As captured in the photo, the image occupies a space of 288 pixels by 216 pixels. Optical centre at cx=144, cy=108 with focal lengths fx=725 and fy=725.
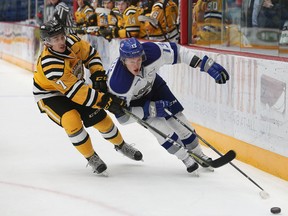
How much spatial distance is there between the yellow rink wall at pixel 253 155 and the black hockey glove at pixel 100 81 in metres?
1.04

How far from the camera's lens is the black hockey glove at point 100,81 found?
448 cm

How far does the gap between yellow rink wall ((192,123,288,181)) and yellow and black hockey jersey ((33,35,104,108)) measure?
3.54 ft

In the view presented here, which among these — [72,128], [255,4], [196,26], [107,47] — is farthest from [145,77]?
[107,47]

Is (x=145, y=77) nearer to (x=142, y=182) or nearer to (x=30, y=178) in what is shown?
(x=142, y=182)

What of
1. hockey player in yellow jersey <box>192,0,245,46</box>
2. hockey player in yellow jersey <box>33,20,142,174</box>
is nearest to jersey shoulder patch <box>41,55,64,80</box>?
hockey player in yellow jersey <box>33,20,142,174</box>

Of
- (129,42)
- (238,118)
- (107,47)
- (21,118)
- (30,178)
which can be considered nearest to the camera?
(129,42)

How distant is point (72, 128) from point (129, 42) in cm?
67

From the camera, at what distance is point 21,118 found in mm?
7098

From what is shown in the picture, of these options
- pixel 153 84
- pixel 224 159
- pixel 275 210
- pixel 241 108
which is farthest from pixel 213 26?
pixel 275 210

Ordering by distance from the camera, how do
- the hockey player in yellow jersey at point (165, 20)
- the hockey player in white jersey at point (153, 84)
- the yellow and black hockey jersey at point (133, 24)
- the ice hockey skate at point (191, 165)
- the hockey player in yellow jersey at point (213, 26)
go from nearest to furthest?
1. the hockey player in white jersey at point (153, 84)
2. the ice hockey skate at point (191, 165)
3. the hockey player in yellow jersey at point (213, 26)
4. the hockey player in yellow jersey at point (165, 20)
5. the yellow and black hockey jersey at point (133, 24)

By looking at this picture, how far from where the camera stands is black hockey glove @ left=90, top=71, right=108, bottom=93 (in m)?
4.48

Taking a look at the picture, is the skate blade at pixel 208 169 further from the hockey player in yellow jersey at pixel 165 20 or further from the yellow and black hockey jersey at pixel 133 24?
the yellow and black hockey jersey at pixel 133 24

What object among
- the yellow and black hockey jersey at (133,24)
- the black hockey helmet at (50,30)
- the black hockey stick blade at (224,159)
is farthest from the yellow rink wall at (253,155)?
the yellow and black hockey jersey at (133,24)

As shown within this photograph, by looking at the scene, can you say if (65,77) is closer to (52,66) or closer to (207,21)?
(52,66)
